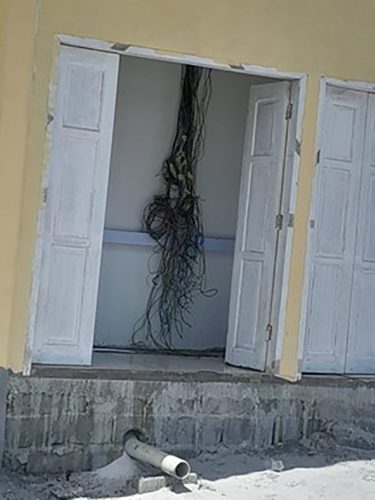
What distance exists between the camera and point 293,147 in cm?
597

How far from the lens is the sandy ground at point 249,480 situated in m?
4.98

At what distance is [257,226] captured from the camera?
621 cm

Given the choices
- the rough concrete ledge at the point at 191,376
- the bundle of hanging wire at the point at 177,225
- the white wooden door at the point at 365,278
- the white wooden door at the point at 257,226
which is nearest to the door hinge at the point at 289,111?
the white wooden door at the point at 257,226

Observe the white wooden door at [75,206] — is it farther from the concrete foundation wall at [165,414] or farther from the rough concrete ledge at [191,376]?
the concrete foundation wall at [165,414]

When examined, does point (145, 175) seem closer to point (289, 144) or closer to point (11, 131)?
point (289, 144)

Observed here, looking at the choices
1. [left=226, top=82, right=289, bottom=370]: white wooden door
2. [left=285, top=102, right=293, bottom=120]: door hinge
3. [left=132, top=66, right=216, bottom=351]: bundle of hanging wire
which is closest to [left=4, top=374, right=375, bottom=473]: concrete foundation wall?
[left=226, top=82, right=289, bottom=370]: white wooden door

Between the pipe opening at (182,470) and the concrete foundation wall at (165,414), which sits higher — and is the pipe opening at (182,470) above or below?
below

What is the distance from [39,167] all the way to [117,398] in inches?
Result: 58.3

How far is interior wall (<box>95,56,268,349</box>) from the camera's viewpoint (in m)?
6.79

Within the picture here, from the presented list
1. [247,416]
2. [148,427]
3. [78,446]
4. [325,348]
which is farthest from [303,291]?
[78,446]

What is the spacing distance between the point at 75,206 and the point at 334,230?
6.11ft

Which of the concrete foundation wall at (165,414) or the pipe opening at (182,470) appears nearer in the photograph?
the pipe opening at (182,470)

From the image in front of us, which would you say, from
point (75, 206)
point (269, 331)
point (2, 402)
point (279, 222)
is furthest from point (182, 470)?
point (279, 222)

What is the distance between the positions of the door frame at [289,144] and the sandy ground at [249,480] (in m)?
0.63
